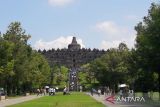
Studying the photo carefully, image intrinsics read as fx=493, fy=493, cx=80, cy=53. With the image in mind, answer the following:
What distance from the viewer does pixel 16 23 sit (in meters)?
94.8

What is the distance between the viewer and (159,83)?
63.5 meters

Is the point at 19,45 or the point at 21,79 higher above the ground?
the point at 19,45

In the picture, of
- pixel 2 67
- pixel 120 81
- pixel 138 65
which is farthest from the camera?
pixel 120 81

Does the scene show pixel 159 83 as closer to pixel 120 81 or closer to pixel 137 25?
pixel 137 25

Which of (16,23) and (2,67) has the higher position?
(16,23)

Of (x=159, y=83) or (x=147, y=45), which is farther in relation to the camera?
(x=159, y=83)

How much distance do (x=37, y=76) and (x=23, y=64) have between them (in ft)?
72.7

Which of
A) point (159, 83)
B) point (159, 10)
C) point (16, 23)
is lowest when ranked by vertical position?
point (159, 83)

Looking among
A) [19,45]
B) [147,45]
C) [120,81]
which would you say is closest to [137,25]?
[147,45]

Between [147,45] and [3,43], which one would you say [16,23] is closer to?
[3,43]

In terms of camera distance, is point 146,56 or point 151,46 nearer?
point 151,46

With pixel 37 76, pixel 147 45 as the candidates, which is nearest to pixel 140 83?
pixel 147 45

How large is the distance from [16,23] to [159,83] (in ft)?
130

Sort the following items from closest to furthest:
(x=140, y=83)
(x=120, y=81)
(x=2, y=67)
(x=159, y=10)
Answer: (x=159, y=10) < (x=140, y=83) < (x=2, y=67) < (x=120, y=81)
